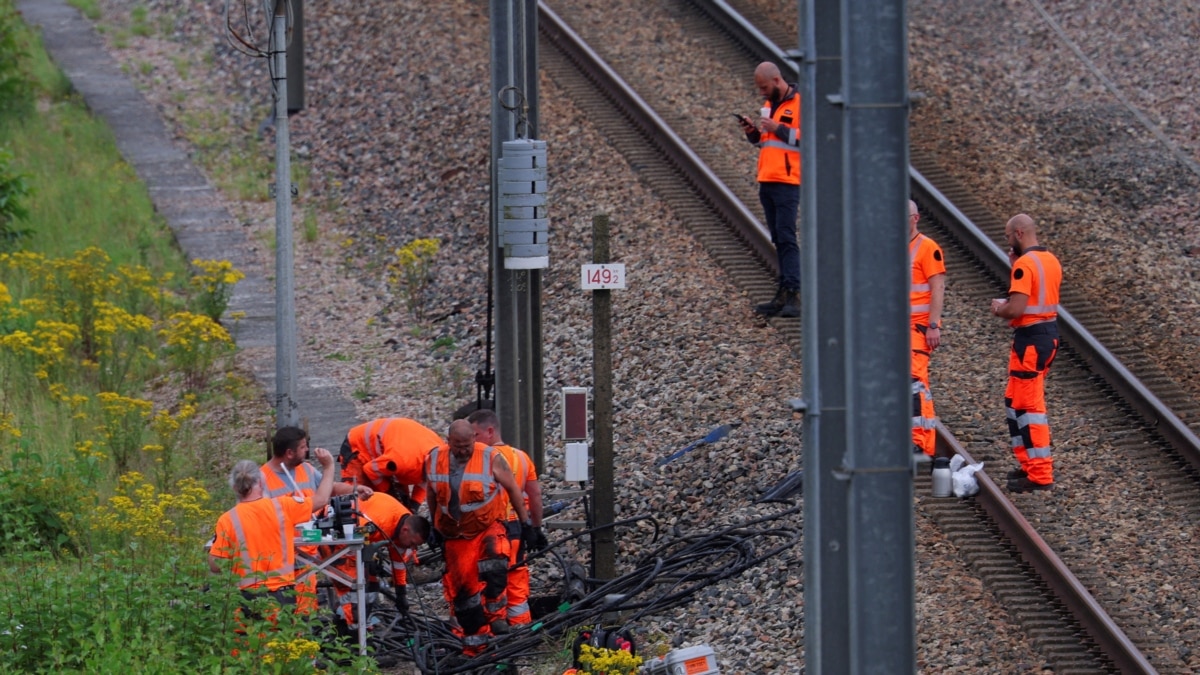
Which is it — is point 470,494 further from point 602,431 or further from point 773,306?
point 773,306

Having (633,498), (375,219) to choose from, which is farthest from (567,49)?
(633,498)

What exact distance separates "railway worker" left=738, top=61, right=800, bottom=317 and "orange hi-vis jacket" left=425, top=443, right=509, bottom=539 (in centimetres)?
365

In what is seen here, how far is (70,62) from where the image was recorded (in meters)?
22.7

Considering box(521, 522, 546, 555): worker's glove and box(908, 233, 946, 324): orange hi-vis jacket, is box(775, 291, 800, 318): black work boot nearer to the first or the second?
box(908, 233, 946, 324): orange hi-vis jacket

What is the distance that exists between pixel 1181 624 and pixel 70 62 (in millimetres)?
18425

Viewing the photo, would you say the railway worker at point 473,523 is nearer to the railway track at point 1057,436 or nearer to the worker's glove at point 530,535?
the worker's glove at point 530,535

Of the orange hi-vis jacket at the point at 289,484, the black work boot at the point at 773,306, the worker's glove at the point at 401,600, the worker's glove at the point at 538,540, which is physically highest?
the black work boot at the point at 773,306

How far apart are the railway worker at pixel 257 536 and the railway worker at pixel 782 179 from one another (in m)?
4.85

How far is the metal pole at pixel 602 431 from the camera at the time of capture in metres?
10.2

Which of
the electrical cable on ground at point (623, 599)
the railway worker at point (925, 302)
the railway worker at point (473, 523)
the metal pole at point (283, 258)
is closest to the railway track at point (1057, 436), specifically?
the railway worker at point (925, 302)

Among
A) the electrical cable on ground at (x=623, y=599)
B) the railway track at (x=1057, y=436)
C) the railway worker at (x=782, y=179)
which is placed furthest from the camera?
the railway worker at (x=782, y=179)

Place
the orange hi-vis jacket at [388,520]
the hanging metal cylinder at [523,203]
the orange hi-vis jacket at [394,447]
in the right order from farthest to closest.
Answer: the hanging metal cylinder at [523,203], the orange hi-vis jacket at [394,447], the orange hi-vis jacket at [388,520]

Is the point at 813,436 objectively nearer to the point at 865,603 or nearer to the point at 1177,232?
the point at 865,603

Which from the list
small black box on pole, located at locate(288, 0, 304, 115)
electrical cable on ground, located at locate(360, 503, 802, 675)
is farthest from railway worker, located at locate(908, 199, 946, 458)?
small black box on pole, located at locate(288, 0, 304, 115)
